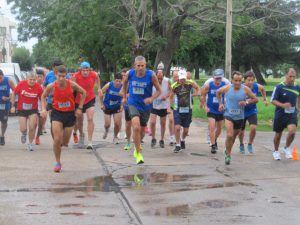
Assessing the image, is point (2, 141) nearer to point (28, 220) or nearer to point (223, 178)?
point (223, 178)

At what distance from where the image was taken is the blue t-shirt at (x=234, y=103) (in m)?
10.9

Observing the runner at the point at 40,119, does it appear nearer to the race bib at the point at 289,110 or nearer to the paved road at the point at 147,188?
the paved road at the point at 147,188

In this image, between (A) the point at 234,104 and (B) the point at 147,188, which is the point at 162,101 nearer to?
(A) the point at 234,104

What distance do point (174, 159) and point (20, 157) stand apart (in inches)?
115

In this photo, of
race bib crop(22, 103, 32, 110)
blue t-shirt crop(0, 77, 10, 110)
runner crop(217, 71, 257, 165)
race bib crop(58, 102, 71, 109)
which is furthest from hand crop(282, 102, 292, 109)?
blue t-shirt crop(0, 77, 10, 110)

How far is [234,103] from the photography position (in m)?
10.9

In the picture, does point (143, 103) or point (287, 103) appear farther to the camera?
point (287, 103)

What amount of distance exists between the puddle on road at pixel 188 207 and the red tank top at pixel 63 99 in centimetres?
331

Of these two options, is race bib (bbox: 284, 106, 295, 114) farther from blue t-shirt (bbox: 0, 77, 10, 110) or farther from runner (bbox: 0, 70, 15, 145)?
blue t-shirt (bbox: 0, 77, 10, 110)

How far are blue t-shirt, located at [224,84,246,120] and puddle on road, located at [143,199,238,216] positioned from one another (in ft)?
11.8

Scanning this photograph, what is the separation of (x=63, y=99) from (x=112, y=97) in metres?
4.00

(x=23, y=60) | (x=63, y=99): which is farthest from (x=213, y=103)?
(x=23, y=60)

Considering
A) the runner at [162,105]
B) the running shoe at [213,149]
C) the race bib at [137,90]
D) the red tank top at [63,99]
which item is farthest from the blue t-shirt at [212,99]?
the red tank top at [63,99]

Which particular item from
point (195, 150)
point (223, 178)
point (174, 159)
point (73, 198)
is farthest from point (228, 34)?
point (73, 198)
